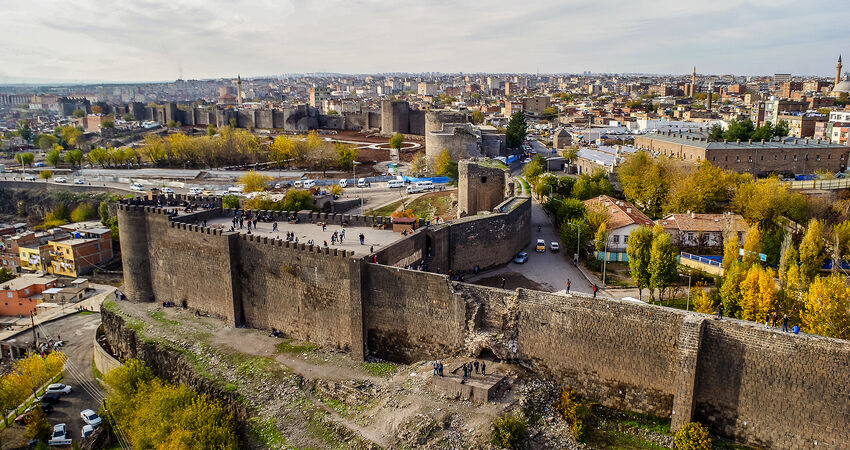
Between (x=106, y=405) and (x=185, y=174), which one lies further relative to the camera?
(x=185, y=174)

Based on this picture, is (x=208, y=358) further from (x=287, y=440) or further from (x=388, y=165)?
(x=388, y=165)

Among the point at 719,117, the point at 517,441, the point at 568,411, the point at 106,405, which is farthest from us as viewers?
the point at 719,117

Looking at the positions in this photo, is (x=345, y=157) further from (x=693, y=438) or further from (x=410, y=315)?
(x=693, y=438)

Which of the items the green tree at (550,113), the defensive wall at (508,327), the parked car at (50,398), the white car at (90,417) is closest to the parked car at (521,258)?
the defensive wall at (508,327)

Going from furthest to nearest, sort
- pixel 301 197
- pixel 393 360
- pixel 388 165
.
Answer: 1. pixel 388 165
2. pixel 301 197
3. pixel 393 360

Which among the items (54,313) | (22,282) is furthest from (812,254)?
(22,282)

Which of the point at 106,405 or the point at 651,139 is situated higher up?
the point at 651,139

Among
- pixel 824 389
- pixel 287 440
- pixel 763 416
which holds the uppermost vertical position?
pixel 824 389

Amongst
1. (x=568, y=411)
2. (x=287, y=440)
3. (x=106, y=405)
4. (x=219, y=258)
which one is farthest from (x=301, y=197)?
(x=568, y=411)
